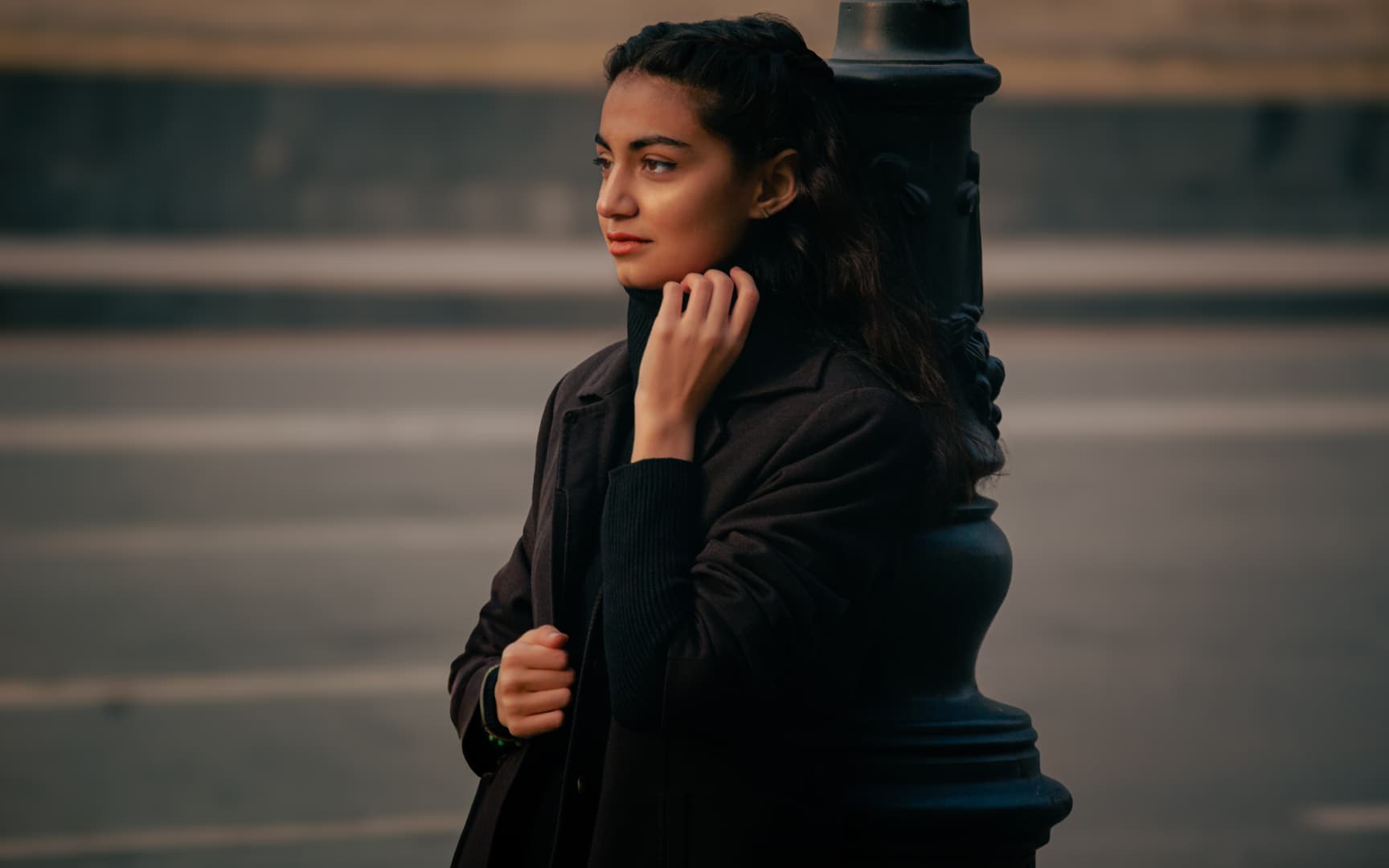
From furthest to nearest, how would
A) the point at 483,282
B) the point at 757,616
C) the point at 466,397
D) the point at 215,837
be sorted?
1. the point at 483,282
2. the point at 466,397
3. the point at 215,837
4. the point at 757,616

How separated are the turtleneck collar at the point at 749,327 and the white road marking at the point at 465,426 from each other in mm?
8228

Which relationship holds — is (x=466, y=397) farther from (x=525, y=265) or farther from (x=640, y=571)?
(x=640, y=571)

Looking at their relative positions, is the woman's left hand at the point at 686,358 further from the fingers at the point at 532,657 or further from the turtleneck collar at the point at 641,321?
the fingers at the point at 532,657

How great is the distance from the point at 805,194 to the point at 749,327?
18cm

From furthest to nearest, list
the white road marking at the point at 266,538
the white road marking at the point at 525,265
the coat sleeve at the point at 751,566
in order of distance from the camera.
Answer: the white road marking at the point at 525,265 → the white road marking at the point at 266,538 → the coat sleeve at the point at 751,566

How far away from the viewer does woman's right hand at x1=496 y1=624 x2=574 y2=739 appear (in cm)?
226

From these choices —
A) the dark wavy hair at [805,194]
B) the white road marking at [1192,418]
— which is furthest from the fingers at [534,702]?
the white road marking at [1192,418]

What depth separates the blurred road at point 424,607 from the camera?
5320mm

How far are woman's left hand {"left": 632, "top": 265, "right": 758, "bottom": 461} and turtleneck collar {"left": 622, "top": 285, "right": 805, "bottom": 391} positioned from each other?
0.11 feet

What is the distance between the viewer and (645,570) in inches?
84.4

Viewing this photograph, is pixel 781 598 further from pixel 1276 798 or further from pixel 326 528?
pixel 326 528

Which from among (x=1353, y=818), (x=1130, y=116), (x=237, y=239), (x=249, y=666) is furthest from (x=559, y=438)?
(x=1130, y=116)

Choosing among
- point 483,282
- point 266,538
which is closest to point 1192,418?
point 266,538

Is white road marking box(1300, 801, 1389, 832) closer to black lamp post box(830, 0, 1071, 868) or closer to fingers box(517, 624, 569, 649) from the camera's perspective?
black lamp post box(830, 0, 1071, 868)
